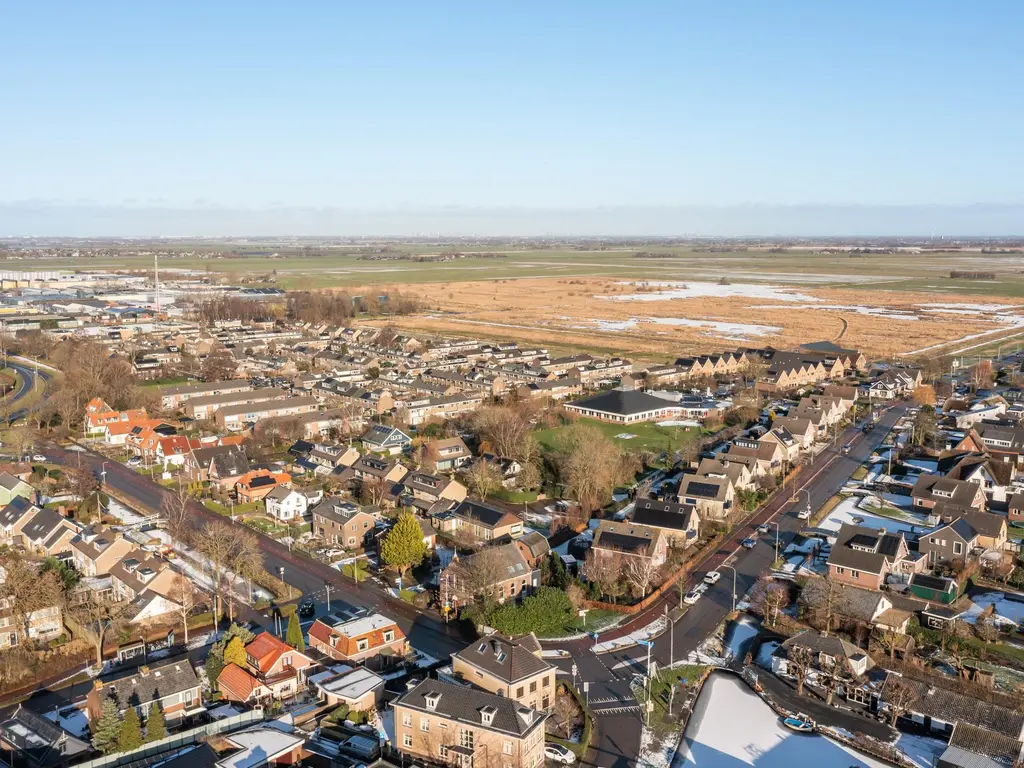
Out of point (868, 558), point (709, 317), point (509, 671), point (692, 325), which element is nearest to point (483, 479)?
point (868, 558)

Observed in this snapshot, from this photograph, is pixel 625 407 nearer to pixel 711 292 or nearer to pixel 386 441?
pixel 386 441

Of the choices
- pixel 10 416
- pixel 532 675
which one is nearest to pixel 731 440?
pixel 532 675

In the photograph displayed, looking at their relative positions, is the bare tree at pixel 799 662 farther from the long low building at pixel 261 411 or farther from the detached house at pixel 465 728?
the long low building at pixel 261 411

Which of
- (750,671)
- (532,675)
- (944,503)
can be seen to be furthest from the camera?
(944,503)

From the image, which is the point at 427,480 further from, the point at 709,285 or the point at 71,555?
the point at 709,285

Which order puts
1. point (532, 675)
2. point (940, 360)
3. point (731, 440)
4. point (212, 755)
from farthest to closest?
point (940, 360)
point (731, 440)
point (532, 675)
point (212, 755)

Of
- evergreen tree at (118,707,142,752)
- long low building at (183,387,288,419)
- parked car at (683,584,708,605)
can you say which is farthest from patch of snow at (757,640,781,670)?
long low building at (183,387,288,419)
